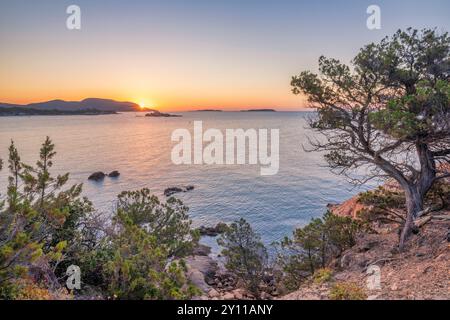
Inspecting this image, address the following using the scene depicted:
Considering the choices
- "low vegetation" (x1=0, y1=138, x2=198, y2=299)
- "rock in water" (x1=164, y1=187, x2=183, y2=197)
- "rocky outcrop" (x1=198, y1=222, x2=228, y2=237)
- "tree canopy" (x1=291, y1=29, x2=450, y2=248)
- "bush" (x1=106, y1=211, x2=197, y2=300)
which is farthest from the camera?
"rock in water" (x1=164, y1=187, x2=183, y2=197)

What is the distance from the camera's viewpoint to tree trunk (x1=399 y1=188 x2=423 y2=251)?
1080cm

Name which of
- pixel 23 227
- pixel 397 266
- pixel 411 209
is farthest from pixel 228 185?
pixel 23 227

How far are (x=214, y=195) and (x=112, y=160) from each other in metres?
30.5

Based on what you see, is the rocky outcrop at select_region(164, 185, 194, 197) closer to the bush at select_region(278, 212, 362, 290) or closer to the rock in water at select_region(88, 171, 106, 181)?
the rock in water at select_region(88, 171, 106, 181)

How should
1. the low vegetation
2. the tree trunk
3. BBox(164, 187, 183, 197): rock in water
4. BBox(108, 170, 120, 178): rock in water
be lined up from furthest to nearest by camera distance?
BBox(108, 170, 120, 178): rock in water → BBox(164, 187, 183, 197): rock in water → the tree trunk → the low vegetation

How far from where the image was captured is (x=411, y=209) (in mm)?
11188

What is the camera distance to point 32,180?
6.93 metres

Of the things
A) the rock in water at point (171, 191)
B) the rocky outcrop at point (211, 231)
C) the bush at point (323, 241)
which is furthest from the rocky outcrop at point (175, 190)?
the bush at point (323, 241)

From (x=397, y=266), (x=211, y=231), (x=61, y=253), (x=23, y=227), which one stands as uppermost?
(x=23, y=227)

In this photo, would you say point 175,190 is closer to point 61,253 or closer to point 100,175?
point 100,175

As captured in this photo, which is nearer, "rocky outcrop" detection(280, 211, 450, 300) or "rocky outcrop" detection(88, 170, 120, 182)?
"rocky outcrop" detection(280, 211, 450, 300)

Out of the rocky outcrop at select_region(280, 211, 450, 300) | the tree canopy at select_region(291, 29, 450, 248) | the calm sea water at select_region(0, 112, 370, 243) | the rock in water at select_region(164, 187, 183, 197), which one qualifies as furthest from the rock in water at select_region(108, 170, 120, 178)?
the rocky outcrop at select_region(280, 211, 450, 300)
